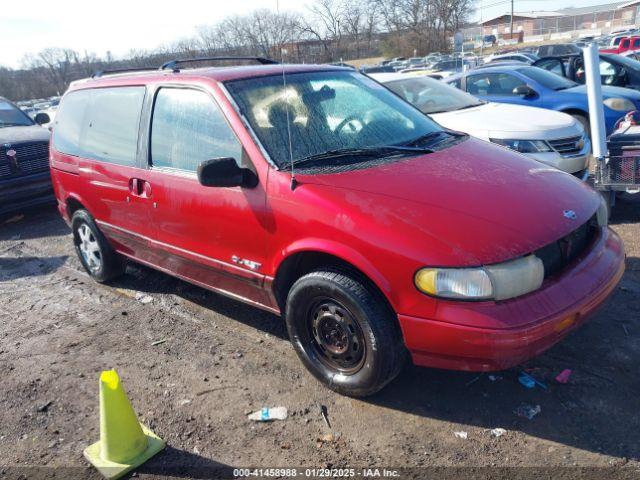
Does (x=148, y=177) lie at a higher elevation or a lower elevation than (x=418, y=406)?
higher

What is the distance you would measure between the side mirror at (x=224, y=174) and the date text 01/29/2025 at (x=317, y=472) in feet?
5.16

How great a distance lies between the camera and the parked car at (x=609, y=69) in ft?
36.7

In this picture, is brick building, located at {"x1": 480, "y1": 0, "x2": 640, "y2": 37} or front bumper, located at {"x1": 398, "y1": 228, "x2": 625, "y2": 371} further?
brick building, located at {"x1": 480, "y1": 0, "x2": 640, "y2": 37}

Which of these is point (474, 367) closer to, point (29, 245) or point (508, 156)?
point (508, 156)

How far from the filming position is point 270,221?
322 cm

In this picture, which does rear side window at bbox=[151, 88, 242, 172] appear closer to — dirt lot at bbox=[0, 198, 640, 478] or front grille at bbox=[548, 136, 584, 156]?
dirt lot at bbox=[0, 198, 640, 478]

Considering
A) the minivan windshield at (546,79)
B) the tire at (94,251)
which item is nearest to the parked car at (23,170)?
the tire at (94,251)

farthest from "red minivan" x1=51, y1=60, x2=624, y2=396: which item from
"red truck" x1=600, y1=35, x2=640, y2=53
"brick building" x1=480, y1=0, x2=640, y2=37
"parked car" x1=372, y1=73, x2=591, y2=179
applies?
"brick building" x1=480, y1=0, x2=640, y2=37

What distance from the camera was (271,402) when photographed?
10.7 feet

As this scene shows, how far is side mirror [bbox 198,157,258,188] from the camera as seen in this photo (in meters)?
3.13

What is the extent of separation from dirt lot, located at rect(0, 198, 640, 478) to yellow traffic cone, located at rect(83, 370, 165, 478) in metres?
0.10

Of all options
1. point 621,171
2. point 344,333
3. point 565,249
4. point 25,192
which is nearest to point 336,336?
point 344,333

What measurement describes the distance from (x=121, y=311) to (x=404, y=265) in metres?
2.99

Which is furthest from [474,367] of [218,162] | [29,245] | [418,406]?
[29,245]
